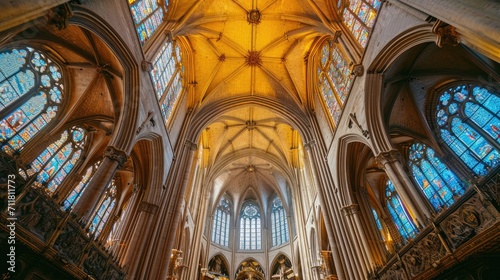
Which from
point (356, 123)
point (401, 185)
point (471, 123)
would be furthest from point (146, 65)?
point (471, 123)

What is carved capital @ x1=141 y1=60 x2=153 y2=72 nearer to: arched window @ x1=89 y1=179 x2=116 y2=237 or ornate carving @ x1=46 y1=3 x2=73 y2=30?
ornate carving @ x1=46 y1=3 x2=73 y2=30

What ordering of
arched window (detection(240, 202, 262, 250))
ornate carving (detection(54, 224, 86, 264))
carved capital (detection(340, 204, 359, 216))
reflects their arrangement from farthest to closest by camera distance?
arched window (detection(240, 202, 262, 250)), carved capital (detection(340, 204, 359, 216)), ornate carving (detection(54, 224, 86, 264))

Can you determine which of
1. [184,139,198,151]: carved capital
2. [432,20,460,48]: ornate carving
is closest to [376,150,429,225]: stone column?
[432,20,460,48]: ornate carving

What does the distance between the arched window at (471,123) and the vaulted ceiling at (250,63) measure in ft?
18.8

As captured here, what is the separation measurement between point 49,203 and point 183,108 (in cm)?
1022

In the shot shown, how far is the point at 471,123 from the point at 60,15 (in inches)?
444

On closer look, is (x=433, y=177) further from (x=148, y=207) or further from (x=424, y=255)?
(x=148, y=207)

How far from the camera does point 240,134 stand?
2084 cm

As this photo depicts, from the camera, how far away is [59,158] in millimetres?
9641

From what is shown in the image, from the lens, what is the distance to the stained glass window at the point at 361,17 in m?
9.04

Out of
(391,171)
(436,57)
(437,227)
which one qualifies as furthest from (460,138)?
(437,227)

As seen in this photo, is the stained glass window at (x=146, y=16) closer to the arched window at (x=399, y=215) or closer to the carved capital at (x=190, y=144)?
the carved capital at (x=190, y=144)

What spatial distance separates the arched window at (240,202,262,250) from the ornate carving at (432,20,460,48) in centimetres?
2124

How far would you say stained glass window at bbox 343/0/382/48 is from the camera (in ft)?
29.7
